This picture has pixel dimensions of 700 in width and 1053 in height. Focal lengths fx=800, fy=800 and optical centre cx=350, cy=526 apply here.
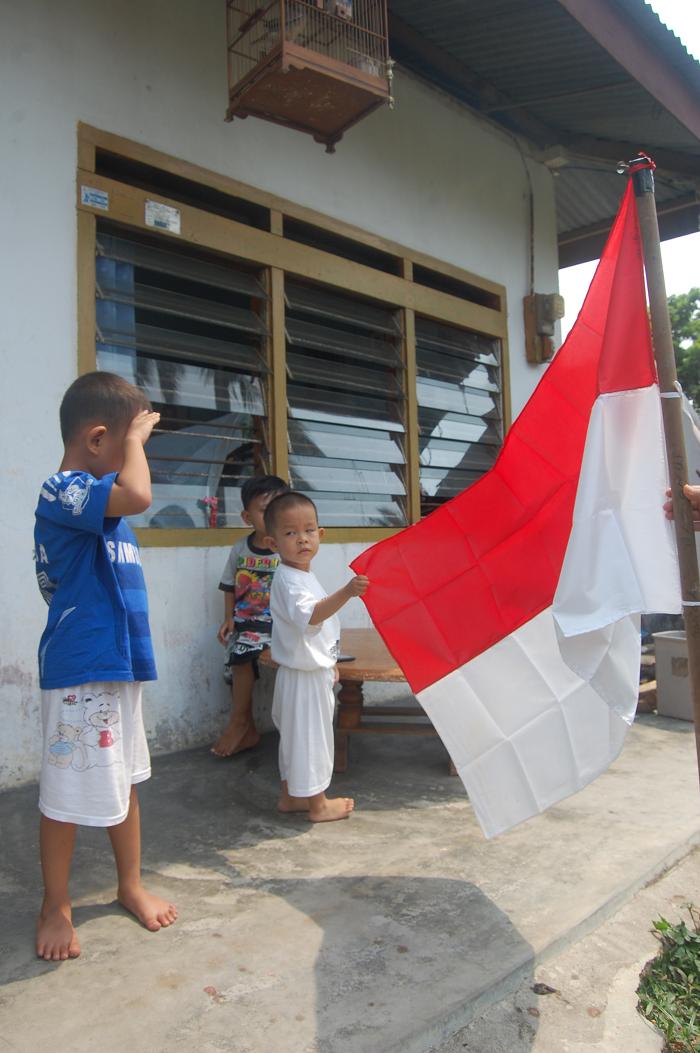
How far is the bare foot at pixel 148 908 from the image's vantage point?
2330mm

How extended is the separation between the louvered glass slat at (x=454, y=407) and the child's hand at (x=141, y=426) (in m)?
3.66

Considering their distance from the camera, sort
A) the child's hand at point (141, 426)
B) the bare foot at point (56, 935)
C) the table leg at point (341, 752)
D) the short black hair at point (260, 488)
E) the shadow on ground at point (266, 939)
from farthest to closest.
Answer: the short black hair at point (260, 488), the table leg at point (341, 752), the child's hand at point (141, 426), the bare foot at point (56, 935), the shadow on ground at point (266, 939)

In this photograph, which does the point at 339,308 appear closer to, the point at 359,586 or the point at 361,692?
the point at 361,692

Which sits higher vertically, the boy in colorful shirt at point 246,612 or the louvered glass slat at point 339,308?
the louvered glass slat at point 339,308

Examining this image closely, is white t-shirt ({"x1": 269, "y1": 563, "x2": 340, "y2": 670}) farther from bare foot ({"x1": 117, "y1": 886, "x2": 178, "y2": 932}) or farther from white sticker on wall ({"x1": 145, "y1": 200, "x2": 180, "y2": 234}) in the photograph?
white sticker on wall ({"x1": 145, "y1": 200, "x2": 180, "y2": 234})

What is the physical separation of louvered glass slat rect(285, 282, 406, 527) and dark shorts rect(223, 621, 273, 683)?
1.14m

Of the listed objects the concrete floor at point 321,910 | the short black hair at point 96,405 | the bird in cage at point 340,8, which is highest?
the bird in cage at point 340,8

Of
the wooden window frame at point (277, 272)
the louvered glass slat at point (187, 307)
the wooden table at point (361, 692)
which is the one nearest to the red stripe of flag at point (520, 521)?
the wooden table at point (361, 692)

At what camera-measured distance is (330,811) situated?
3.25 meters

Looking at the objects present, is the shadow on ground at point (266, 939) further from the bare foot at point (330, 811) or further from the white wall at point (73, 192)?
the white wall at point (73, 192)

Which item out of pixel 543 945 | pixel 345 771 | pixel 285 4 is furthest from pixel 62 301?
pixel 543 945

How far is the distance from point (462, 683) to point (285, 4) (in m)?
3.13

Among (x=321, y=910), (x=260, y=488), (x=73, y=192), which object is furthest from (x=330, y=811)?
(x=73, y=192)

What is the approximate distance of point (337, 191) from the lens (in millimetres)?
5188
